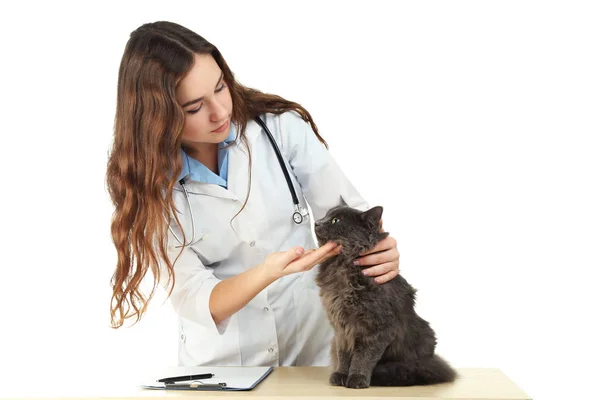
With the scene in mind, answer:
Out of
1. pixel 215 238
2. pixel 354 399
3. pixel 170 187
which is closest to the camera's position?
pixel 354 399

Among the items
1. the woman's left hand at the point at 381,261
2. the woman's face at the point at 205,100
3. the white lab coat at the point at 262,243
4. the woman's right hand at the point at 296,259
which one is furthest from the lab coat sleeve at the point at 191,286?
the woman's left hand at the point at 381,261

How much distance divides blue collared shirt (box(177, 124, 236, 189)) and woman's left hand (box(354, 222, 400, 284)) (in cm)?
61

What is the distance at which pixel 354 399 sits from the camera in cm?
161

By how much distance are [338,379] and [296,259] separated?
0.35 metres

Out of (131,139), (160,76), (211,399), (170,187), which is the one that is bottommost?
(211,399)

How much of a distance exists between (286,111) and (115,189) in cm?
65

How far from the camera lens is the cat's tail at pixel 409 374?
1.82 meters

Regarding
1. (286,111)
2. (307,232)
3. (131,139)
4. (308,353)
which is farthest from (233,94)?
(308,353)

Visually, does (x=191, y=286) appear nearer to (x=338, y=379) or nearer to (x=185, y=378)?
(x=185, y=378)

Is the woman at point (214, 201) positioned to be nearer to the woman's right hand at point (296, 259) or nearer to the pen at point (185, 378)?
the woman's right hand at point (296, 259)

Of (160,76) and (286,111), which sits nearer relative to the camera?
(160,76)

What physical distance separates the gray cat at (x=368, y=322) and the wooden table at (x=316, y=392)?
5 cm

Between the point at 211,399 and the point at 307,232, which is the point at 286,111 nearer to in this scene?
the point at 307,232

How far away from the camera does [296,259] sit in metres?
1.87
